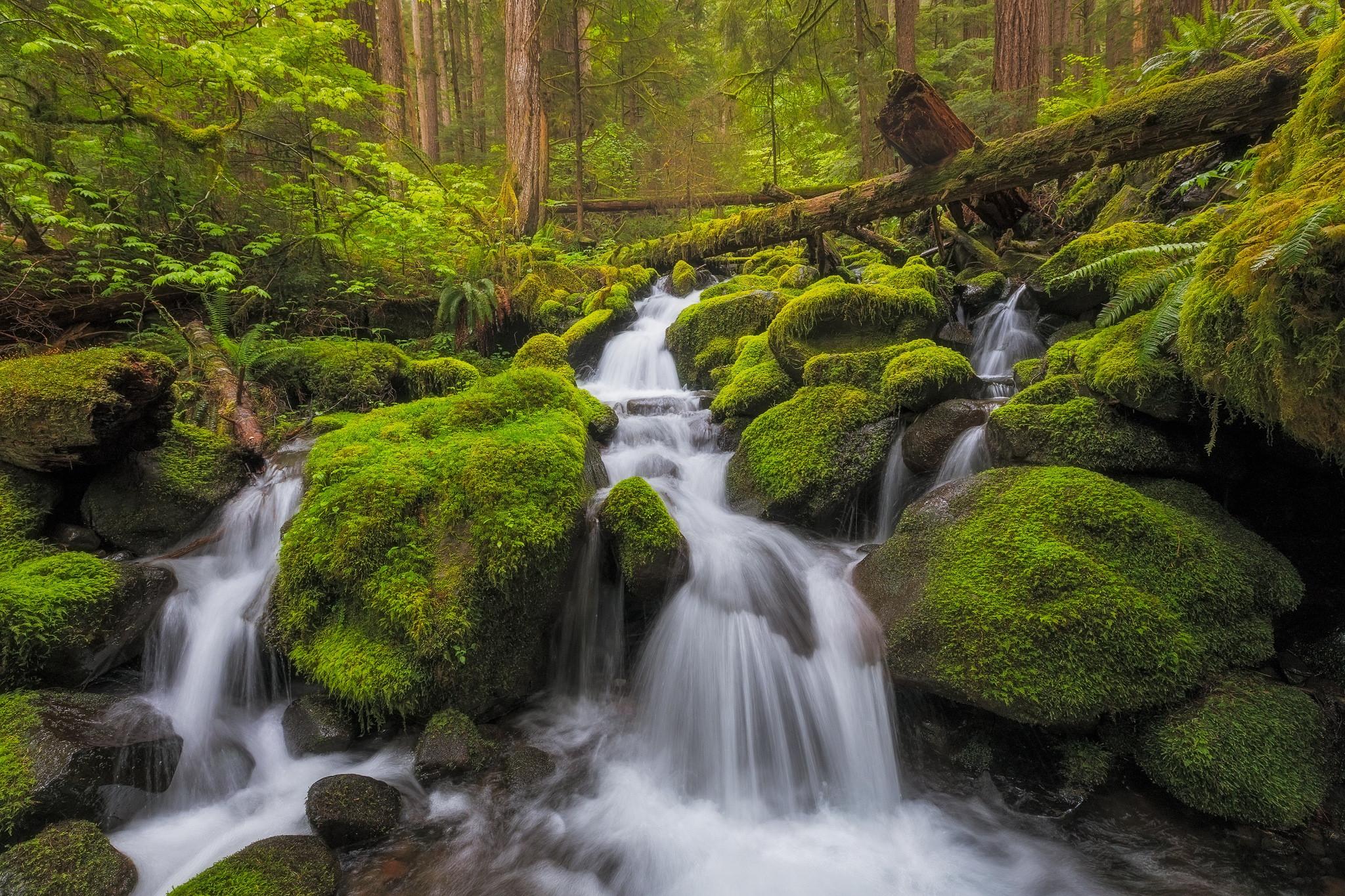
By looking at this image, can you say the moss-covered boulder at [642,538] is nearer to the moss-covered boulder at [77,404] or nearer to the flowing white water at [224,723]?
the flowing white water at [224,723]

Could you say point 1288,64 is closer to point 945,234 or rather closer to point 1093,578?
point 945,234

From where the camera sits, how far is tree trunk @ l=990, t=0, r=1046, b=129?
1005cm

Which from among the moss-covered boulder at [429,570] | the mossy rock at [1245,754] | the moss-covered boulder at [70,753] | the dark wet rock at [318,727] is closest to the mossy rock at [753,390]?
the moss-covered boulder at [429,570]

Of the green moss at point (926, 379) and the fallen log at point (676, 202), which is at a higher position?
the fallen log at point (676, 202)

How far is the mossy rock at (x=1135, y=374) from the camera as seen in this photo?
369 centimetres

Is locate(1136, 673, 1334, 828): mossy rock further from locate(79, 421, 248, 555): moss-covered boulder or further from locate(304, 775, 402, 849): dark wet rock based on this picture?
locate(79, 421, 248, 555): moss-covered boulder

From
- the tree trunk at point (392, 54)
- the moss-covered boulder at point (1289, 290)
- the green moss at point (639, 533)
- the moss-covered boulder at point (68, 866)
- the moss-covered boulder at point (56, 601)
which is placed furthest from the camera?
the tree trunk at point (392, 54)

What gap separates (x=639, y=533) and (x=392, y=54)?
1518 centimetres

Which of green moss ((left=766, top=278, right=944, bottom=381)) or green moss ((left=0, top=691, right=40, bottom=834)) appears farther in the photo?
green moss ((left=766, top=278, right=944, bottom=381))

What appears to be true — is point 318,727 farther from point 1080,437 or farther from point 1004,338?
point 1004,338

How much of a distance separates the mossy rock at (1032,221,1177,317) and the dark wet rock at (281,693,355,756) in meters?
6.64

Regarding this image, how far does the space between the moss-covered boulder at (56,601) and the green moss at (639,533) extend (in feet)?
9.97

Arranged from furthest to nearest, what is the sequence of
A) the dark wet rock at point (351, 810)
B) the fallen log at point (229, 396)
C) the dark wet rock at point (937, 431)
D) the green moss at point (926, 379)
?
the fallen log at point (229, 396) → the green moss at point (926, 379) → the dark wet rock at point (937, 431) → the dark wet rock at point (351, 810)

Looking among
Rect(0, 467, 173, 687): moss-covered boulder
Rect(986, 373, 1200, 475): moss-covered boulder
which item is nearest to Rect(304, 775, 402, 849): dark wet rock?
Rect(0, 467, 173, 687): moss-covered boulder
